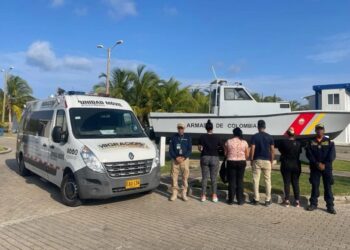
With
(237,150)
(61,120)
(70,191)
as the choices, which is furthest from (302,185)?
(61,120)

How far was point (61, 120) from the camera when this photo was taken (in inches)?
351

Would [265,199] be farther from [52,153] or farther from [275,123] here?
[275,123]

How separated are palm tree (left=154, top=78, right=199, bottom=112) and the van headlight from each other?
79.0 ft

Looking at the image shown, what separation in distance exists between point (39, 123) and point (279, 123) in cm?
861

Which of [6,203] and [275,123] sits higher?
[275,123]

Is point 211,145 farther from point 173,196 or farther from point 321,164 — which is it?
point 321,164

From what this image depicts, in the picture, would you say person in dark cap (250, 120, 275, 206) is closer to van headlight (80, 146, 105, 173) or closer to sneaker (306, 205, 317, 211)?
sneaker (306, 205, 317, 211)

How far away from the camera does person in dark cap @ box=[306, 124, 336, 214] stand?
7.74 metres

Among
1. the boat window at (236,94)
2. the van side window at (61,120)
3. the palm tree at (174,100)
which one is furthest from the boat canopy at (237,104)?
the palm tree at (174,100)

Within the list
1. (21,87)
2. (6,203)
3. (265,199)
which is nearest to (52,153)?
(6,203)

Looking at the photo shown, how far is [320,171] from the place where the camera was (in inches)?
309

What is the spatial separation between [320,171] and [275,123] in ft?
21.1

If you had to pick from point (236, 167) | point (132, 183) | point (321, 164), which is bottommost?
point (132, 183)

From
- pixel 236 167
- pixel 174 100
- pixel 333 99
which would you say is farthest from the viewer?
pixel 174 100
